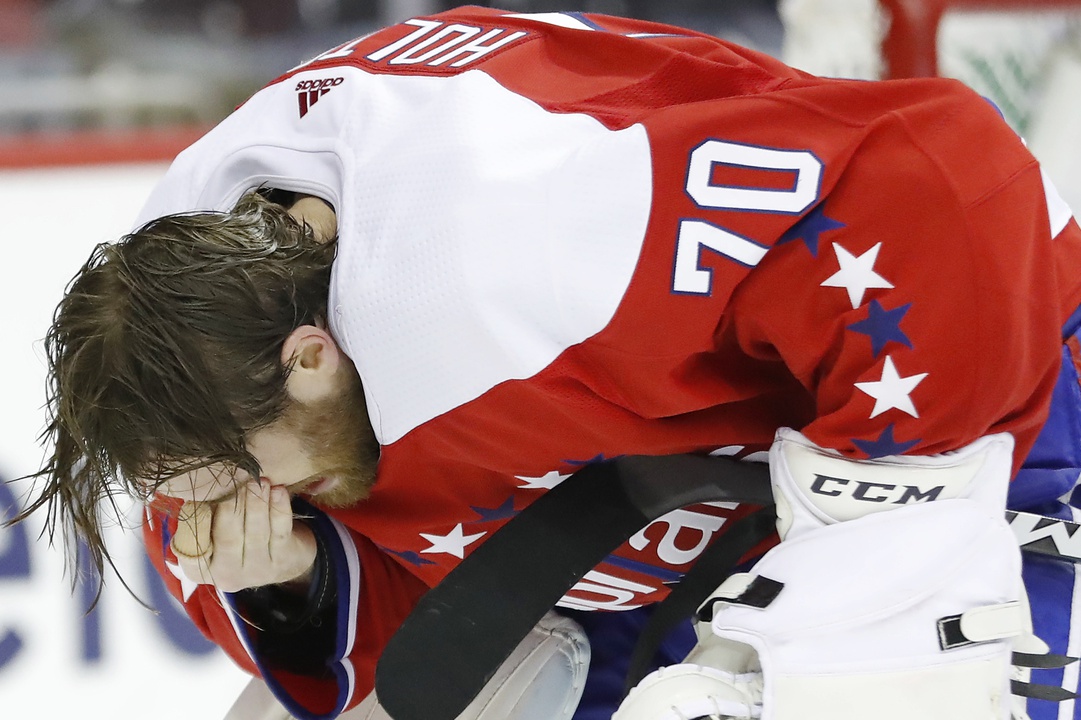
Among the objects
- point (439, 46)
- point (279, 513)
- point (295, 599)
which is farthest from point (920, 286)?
point (295, 599)


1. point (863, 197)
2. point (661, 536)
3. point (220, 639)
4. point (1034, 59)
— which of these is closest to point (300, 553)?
point (220, 639)

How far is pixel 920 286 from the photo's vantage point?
2.00ft

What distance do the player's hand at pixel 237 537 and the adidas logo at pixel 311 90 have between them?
0.26 meters

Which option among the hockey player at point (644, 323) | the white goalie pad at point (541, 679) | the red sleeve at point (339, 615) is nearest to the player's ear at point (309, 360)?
the hockey player at point (644, 323)

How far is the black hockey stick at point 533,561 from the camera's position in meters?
0.76

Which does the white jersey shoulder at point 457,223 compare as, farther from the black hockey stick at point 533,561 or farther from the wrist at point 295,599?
the wrist at point 295,599

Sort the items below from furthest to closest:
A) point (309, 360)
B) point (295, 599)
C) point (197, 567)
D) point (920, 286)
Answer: point (295, 599)
point (197, 567)
point (309, 360)
point (920, 286)

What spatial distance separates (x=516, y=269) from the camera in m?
0.64

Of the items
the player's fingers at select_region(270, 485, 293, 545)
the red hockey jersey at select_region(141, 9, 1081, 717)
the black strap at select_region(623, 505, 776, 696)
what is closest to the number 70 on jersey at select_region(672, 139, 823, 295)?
the red hockey jersey at select_region(141, 9, 1081, 717)

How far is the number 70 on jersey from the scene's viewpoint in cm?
62

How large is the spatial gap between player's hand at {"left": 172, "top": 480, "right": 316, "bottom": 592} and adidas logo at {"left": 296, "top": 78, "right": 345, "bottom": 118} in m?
0.26

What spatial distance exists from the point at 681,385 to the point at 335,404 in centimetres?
23

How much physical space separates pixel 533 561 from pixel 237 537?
22 centimetres

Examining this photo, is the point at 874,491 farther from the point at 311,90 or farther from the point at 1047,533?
the point at 311,90
